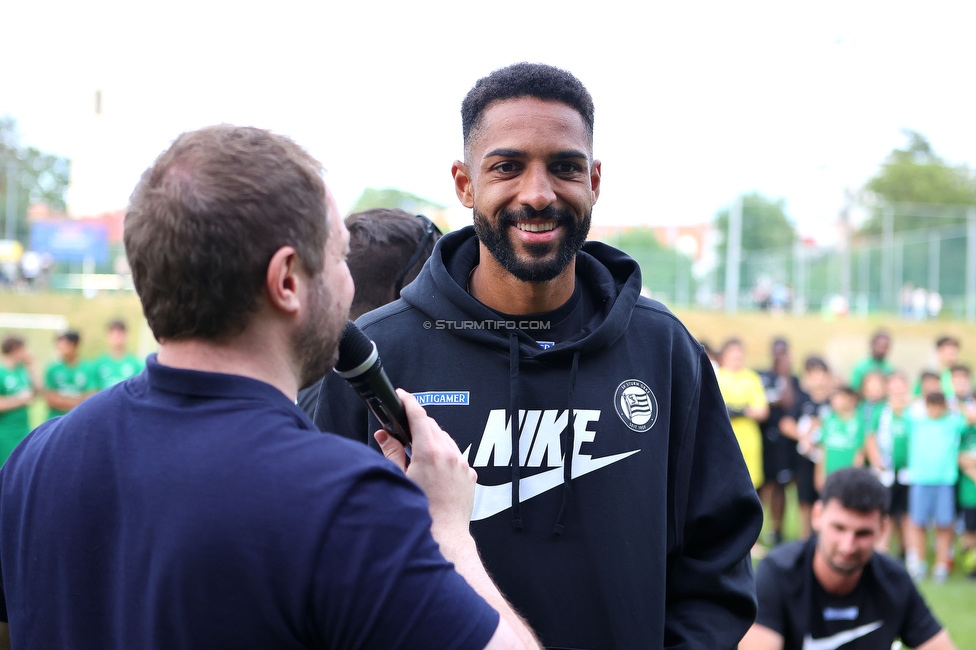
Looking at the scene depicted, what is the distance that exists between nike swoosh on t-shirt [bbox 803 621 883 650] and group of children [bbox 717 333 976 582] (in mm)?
4820

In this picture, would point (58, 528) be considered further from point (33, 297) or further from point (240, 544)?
point (33, 297)

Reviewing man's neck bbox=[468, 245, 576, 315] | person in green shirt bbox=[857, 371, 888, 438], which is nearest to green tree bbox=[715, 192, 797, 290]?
person in green shirt bbox=[857, 371, 888, 438]

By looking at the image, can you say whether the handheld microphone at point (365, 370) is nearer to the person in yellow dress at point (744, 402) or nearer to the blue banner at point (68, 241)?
the person in yellow dress at point (744, 402)

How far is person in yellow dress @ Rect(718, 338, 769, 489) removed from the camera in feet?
33.2

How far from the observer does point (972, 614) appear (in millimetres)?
7523

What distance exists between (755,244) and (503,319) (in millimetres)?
31475

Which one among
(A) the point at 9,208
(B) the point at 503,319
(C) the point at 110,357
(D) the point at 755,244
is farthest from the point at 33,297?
(B) the point at 503,319

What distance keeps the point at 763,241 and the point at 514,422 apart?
103 feet

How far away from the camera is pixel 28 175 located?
32.2 m

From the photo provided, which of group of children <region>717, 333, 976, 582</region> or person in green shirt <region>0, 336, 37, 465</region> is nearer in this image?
person in green shirt <region>0, 336, 37, 465</region>

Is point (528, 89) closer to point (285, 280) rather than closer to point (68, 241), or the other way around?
point (285, 280)

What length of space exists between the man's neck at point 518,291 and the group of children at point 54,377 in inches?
293

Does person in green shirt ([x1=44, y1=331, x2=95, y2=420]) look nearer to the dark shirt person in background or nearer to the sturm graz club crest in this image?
the dark shirt person in background

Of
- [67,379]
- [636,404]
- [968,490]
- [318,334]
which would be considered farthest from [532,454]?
[67,379]
